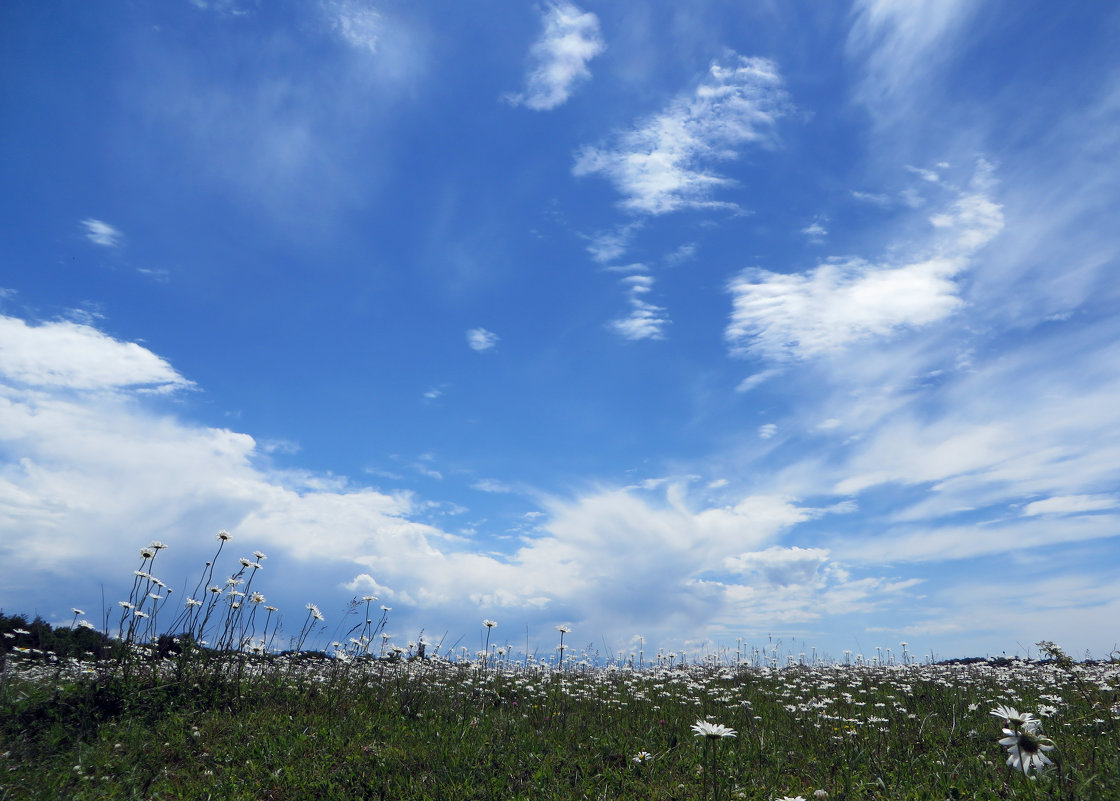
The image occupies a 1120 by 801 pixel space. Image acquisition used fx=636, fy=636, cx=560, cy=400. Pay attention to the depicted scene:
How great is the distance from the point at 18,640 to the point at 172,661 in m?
8.70

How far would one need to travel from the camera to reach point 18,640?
50.3ft

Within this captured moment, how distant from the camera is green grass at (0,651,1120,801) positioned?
6.10 metres

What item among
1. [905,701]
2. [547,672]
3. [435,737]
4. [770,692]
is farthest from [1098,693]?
[435,737]

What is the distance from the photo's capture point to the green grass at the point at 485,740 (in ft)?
20.0

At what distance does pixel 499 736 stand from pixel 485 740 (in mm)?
353

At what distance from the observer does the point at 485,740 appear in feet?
25.0

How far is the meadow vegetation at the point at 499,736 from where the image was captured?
5996 millimetres

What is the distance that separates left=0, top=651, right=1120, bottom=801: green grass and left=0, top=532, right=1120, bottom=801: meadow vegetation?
3 cm

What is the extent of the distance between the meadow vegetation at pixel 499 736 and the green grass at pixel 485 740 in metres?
0.03

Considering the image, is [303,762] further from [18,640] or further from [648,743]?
[18,640]

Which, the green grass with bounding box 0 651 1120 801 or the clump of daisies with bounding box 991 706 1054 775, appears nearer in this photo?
the clump of daisies with bounding box 991 706 1054 775

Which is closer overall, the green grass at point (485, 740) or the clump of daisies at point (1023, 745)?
the clump of daisies at point (1023, 745)

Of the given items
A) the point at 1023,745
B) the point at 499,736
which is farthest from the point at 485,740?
the point at 1023,745

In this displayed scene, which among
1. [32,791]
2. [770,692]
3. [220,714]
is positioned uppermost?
[770,692]
